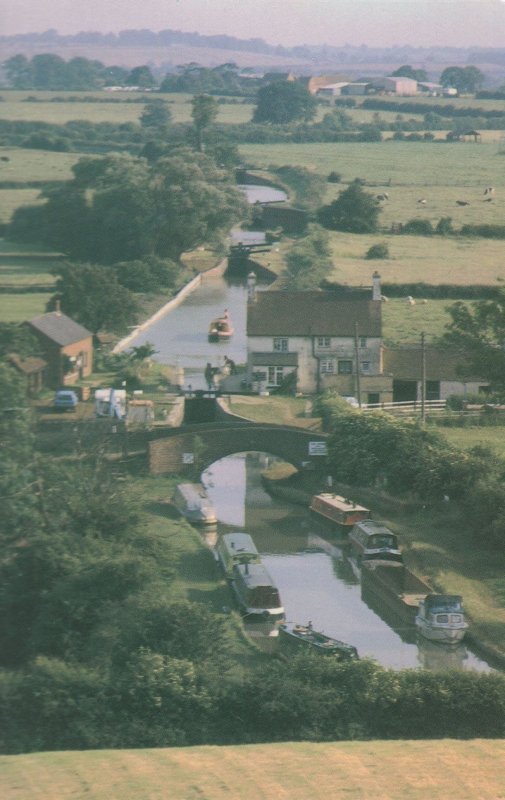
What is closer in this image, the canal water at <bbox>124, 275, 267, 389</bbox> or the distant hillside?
the canal water at <bbox>124, 275, 267, 389</bbox>

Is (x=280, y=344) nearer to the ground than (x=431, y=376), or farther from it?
Answer: farther from it

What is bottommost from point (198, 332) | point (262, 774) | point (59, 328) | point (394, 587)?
point (198, 332)

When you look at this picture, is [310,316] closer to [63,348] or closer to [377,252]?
[63,348]

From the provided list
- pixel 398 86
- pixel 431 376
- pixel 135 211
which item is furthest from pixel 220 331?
pixel 398 86

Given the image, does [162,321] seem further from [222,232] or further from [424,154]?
[424,154]

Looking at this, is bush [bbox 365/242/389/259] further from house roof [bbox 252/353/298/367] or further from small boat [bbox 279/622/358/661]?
small boat [bbox 279/622/358/661]

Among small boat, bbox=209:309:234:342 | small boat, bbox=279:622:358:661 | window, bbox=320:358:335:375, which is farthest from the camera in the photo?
small boat, bbox=209:309:234:342

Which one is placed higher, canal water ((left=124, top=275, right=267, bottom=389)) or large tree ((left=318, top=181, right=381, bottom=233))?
large tree ((left=318, top=181, right=381, bottom=233))

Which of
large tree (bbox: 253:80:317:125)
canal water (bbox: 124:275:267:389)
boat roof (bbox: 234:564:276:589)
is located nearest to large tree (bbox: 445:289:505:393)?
boat roof (bbox: 234:564:276:589)
